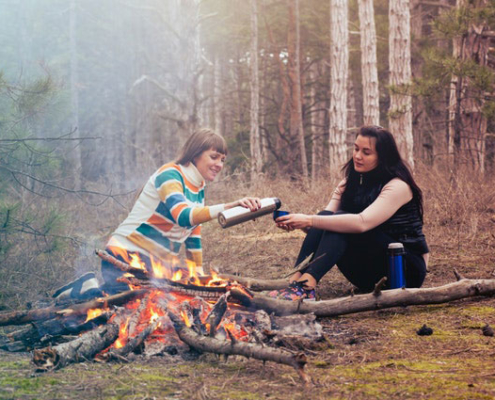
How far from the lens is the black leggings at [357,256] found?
4.34 metres

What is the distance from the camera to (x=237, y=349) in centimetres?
298

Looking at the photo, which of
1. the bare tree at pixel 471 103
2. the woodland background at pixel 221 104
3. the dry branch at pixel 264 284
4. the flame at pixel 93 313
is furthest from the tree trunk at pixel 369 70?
the flame at pixel 93 313

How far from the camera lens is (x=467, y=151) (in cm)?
1133

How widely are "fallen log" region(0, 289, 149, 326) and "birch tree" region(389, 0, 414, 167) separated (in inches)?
327

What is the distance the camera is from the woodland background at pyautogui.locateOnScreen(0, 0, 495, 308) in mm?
5758

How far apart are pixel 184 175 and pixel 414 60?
14367 mm

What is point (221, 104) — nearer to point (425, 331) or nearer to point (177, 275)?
point (177, 275)

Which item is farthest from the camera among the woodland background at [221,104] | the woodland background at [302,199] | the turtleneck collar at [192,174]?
the woodland background at [221,104]

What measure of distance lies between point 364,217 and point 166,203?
1.50 m

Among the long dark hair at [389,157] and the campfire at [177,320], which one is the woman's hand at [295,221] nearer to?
the campfire at [177,320]

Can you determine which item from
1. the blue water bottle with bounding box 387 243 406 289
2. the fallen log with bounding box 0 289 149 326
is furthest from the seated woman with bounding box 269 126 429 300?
the fallen log with bounding box 0 289 149 326

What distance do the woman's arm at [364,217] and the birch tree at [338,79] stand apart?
8.73 metres

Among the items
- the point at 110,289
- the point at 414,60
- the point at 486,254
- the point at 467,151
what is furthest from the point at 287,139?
the point at 110,289

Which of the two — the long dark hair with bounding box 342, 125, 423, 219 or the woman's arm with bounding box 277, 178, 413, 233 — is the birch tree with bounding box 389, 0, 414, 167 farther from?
the woman's arm with bounding box 277, 178, 413, 233
